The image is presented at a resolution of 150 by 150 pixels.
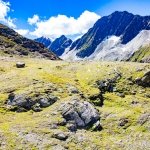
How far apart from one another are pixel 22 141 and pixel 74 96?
22.5m

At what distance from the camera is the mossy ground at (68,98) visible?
6912cm

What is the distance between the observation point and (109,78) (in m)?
104

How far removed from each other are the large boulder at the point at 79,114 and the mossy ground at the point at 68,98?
1.79 m

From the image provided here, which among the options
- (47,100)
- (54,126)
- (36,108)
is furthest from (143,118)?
(36,108)

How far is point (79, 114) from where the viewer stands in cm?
7925

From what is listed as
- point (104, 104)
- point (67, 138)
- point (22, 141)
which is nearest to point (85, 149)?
point (67, 138)

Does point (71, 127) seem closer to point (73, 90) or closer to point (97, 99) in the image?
point (73, 90)

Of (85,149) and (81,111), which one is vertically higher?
(81,111)

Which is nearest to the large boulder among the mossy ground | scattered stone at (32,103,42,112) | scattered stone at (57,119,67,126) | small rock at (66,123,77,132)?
small rock at (66,123,77,132)

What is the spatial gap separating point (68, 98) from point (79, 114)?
6.54 metres

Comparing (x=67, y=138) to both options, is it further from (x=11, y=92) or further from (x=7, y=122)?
(x=11, y=92)

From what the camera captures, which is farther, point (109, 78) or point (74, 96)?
point (109, 78)

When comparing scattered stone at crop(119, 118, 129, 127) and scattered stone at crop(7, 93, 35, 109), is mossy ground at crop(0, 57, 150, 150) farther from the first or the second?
scattered stone at crop(7, 93, 35, 109)

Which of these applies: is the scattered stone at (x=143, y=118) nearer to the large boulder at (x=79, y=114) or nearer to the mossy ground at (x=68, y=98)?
the mossy ground at (x=68, y=98)
